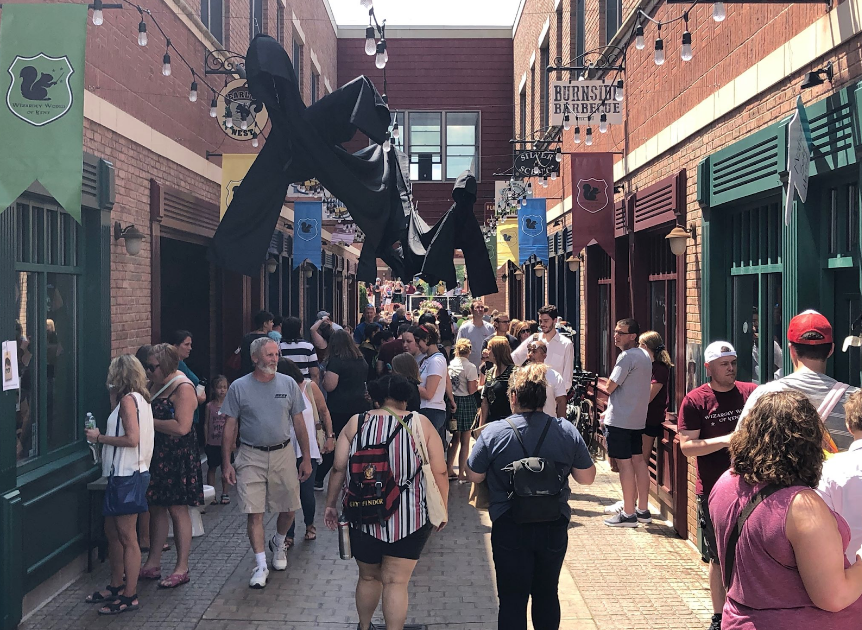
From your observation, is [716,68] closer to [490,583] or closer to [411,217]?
[411,217]

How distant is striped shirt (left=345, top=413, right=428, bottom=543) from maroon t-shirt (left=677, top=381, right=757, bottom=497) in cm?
171

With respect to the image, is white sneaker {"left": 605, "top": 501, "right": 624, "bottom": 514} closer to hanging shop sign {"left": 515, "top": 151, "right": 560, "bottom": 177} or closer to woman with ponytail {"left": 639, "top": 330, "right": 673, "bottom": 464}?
woman with ponytail {"left": 639, "top": 330, "right": 673, "bottom": 464}

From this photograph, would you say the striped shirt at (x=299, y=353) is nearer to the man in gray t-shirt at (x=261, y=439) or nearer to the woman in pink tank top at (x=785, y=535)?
the man in gray t-shirt at (x=261, y=439)

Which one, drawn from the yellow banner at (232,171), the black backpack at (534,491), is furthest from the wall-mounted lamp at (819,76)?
the yellow banner at (232,171)

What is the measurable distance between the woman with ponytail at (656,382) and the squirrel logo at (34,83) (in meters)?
5.32

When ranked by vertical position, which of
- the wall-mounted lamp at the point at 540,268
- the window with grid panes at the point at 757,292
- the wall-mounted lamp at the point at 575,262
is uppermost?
the wall-mounted lamp at the point at 540,268

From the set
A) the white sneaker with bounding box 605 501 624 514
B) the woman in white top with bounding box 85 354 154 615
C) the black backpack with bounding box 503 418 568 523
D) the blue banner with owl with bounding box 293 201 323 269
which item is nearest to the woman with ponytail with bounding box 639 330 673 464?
the white sneaker with bounding box 605 501 624 514

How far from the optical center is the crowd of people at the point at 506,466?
117 inches

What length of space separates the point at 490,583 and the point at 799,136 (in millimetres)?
3698

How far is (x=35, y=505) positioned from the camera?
6.10 metres

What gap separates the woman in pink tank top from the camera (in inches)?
111

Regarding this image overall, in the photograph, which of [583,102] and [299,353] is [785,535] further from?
[583,102]

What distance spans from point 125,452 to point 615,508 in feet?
15.0

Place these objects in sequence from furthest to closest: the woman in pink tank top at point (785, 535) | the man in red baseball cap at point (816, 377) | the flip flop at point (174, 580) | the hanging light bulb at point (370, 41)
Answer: the hanging light bulb at point (370, 41) < the flip flop at point (174, 580) < the man in red baseball cap at point (816, 377) < the woman in pink tank top at point (785, 535)
